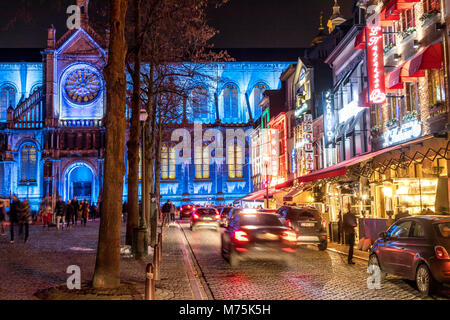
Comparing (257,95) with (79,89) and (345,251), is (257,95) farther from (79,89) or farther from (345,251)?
(345,251)

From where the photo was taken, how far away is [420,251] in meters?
9.63

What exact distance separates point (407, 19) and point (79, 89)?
5398cm

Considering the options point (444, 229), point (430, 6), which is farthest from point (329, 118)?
point (444, 229)

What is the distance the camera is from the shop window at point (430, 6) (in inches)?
→ 728

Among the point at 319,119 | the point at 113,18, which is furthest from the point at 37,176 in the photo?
the point at 113,18

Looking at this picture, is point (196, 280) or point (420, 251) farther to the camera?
point (196, 280)

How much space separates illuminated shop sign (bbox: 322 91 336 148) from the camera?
102 feet

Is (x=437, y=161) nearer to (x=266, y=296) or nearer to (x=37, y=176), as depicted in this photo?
(x=266, y=296)

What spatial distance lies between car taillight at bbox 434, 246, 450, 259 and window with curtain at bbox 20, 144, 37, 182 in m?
61.4

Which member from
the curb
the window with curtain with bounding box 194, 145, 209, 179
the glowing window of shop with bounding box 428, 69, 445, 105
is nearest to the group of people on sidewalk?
the curb

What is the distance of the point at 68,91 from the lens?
6762 cm

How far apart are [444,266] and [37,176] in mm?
61645

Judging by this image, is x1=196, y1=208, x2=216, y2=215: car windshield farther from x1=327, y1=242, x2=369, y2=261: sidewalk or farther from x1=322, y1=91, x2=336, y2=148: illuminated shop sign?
x1=327, y1=242, x2=369, y2=261: sidewalk
